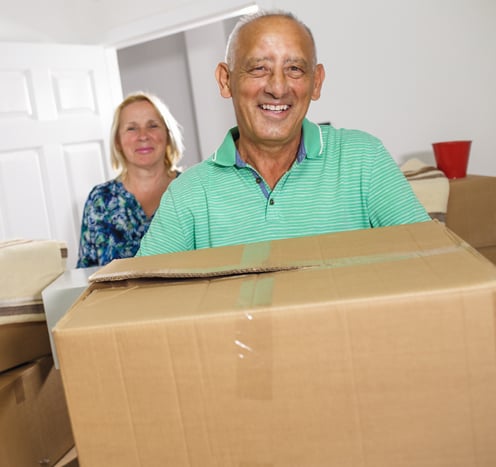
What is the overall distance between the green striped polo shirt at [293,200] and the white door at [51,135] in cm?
208

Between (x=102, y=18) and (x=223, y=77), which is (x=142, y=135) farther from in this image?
(x=102, y=18)

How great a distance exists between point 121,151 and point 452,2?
56.3 inches

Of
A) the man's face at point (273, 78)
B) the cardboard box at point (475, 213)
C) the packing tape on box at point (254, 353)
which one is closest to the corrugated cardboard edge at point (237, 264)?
the packing tape on box at point (254, 353)

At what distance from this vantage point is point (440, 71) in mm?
2350

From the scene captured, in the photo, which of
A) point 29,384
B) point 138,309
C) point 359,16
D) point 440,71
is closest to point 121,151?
point 359,16

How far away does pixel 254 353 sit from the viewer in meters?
0.51

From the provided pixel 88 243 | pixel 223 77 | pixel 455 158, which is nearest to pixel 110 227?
pixel 88 243

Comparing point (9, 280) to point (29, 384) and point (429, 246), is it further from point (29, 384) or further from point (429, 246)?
point (429, 246)

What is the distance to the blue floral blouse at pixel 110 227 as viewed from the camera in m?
2.06

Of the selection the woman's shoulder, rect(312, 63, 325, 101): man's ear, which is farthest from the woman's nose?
rect(312, 63, 325, 101): man's ear

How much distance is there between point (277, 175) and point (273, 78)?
183 millimetres

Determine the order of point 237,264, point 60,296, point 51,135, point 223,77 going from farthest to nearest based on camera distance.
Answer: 1. point 51,135
2. point 223,77
3. point 60,296
4. point 237,264

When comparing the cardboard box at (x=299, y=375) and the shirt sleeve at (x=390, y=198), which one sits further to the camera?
the shirt sleeve at (x=390, y=198)

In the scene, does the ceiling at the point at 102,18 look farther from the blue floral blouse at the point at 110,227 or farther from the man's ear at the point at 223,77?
the man's ear at the point at 223,77
